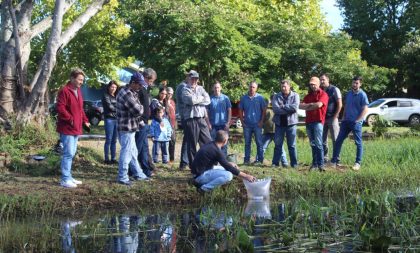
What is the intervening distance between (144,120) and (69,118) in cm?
Answer: 149

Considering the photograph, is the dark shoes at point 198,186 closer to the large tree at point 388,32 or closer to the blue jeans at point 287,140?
the blue jeans at point 287,140

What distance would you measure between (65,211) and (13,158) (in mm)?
2954

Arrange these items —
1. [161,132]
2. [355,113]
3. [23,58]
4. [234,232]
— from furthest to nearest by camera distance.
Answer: [23,58], [161,132], [355,113], [234,232]

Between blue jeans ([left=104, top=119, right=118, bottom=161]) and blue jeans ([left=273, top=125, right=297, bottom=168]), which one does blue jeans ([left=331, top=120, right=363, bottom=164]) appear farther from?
blue jeans ([left=104, top=119, right=118, bottom=161])

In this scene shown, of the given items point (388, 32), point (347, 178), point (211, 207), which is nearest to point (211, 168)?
point (211, 207)

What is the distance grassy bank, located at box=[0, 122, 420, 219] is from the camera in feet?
29.2

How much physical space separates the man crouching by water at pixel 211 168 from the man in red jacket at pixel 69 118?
73.9 inches

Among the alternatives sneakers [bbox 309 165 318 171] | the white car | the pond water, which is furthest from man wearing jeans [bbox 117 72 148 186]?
the white car

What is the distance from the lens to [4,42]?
1302 cm

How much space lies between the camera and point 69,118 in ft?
30.8

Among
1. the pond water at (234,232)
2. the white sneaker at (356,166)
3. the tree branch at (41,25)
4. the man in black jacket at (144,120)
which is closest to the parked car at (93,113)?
the tree branch at (41,25)

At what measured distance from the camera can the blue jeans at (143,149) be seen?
34.9ft

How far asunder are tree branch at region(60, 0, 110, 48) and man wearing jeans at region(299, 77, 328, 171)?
502 cm

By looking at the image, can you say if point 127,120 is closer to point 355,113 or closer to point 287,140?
point 287,140
